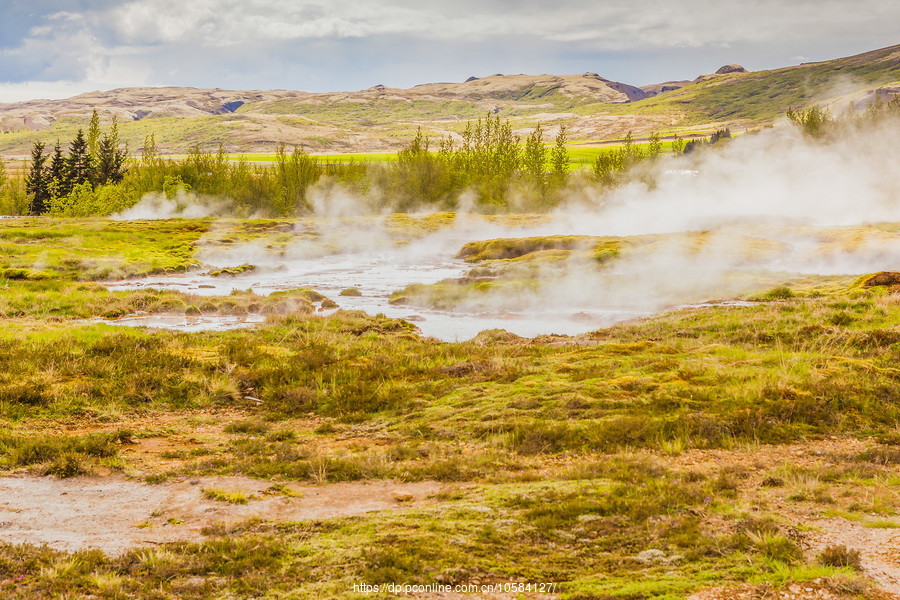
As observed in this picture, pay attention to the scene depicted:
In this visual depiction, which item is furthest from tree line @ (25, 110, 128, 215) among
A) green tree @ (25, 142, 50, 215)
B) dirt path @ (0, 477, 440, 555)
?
dirt path @ (0, 477, 440, 555)

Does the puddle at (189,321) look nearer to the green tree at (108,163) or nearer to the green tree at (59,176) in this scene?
the green tree at (59,176)

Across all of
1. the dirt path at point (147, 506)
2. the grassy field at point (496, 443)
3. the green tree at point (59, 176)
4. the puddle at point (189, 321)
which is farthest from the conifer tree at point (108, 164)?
the dirt path at point (147, 506)

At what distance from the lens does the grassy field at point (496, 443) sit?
5.76 metres

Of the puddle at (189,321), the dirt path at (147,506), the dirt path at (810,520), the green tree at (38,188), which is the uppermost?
the green tree at (38,188)

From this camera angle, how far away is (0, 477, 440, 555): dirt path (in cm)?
672

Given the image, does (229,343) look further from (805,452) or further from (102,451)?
(805,452)

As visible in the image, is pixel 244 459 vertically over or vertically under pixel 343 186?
under

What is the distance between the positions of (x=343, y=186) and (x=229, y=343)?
73.3m

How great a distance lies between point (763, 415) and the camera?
10281mm

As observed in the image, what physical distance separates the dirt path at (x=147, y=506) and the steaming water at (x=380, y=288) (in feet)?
42.5

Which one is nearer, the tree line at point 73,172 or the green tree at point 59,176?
the green tree at point 59,176

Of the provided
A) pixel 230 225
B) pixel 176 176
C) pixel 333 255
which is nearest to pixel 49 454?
pixel 333 255

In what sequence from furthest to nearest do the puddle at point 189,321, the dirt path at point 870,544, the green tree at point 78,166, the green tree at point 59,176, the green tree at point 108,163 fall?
1. the green tree at point 108,163
2. the green tree at point 78,166
3. the green tree at point 59,176
4. the puddle at point 189,321
5. the dirt path at point 870,544

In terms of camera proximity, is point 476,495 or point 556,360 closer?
point 476,495
